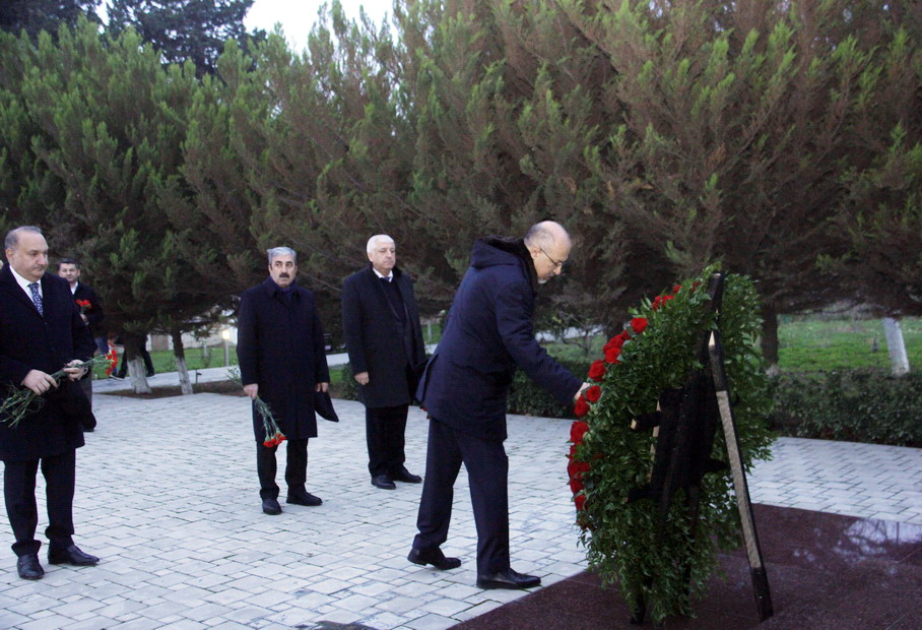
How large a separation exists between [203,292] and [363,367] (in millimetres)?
8214

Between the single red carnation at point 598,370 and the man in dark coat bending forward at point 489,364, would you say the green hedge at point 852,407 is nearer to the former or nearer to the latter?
the man in dark coat bending forward at point 489,364

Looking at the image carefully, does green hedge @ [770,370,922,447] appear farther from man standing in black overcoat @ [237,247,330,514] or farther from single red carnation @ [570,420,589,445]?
single red carnation @ [570,420,589,445]

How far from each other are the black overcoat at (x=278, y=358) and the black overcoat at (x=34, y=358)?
57.8 inches

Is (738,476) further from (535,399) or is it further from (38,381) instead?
(535,399)

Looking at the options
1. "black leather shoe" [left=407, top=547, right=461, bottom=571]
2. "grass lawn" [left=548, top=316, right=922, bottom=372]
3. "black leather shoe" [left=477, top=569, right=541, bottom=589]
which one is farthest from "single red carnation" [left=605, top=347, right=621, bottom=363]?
"grass lawn" [left=548, top=316, right=922, bottom=372]

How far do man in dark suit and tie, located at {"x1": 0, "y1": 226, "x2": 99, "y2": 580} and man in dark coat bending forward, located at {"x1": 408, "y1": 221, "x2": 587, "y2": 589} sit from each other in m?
2.11

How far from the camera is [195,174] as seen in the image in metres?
13.6

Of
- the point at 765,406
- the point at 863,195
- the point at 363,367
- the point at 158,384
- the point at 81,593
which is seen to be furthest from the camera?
the point at 158,384

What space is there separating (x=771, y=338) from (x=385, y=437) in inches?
215

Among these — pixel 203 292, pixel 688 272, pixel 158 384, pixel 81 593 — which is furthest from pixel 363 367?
pixel 158 384

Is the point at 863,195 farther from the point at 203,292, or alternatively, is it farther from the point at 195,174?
the point at 203,292

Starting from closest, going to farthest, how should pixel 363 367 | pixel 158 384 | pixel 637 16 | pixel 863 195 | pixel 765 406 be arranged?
pixel 765 406 → pixel 363 367 → pixel 863 195 → pixel 637 16 → pixel 158 384

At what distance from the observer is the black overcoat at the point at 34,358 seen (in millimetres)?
5383

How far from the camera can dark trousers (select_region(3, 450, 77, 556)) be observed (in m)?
5.45
